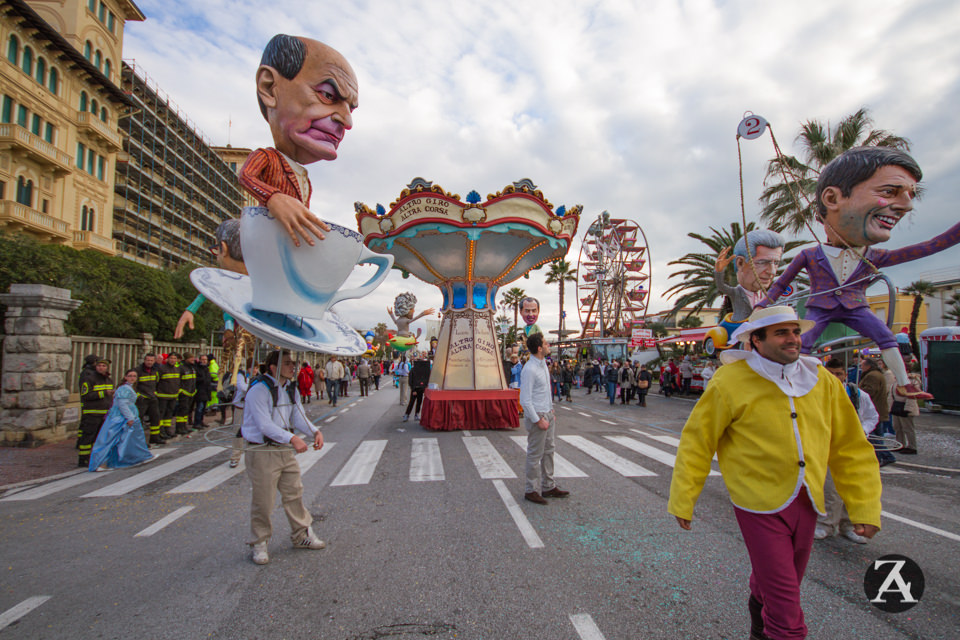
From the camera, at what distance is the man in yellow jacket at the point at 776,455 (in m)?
2.32

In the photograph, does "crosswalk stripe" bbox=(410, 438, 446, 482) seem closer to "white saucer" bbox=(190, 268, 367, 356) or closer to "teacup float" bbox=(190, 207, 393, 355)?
"white saucer" bbox=(190, 268, 367, 356)

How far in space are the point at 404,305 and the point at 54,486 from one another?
35.1ft

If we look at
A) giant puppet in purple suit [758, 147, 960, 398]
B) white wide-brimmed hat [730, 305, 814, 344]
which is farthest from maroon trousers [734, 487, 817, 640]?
giant puppet in purple suit [758, 147, 960, 398]

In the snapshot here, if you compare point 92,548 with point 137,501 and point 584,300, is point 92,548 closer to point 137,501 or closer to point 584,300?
point 137,501

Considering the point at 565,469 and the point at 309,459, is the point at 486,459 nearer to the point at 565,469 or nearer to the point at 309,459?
Result: the point at 565,469

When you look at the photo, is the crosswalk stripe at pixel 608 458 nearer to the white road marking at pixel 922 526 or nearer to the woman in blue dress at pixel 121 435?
the white road marking at pixel 922 526

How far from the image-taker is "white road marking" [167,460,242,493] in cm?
613

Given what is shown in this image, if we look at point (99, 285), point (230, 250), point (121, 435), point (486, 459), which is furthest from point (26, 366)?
point (486, 459)

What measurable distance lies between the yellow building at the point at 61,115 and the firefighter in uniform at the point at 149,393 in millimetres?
21181

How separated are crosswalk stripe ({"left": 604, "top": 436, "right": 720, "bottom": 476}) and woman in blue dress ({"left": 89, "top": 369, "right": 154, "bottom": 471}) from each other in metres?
8.36

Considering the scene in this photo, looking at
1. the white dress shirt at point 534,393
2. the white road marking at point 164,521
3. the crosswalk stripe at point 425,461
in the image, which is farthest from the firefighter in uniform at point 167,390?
the white dress shirt at point 534,393

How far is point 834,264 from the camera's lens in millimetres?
3910

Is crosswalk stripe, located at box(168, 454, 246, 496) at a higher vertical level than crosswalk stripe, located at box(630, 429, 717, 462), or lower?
higher

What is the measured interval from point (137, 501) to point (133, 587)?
2.69 m
